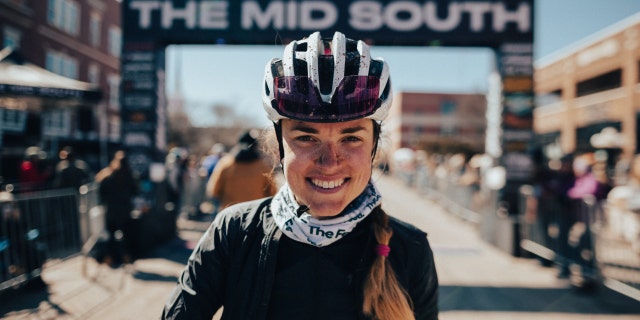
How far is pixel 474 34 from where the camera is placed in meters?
7.90

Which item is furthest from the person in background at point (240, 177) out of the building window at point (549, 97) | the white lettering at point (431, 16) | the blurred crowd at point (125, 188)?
the building window at point (549, 97)

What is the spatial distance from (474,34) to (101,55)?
28.2 meters

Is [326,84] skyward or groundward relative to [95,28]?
groundward

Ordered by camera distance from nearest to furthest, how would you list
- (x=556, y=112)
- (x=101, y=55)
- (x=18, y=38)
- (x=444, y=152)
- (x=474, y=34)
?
(x=474, y=34) → (x=18, y=38) → (x=101, y=55) → (x=556, y=112) → (x=444, y=152)

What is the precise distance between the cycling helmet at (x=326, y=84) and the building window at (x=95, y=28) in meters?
30.7

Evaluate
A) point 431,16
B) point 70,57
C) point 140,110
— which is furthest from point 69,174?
point 70,57

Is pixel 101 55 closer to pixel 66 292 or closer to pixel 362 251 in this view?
pixel 66 292

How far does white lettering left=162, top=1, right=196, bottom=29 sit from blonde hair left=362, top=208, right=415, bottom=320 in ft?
24.5

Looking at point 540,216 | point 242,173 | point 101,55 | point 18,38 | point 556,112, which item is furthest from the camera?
point 556,112

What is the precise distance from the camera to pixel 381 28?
786 cm

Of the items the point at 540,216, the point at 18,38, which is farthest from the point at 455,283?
the point at 18,38

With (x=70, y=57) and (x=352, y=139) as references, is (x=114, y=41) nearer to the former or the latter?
(x=70, y=57)

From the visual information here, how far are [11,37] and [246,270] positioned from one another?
77.1 feet

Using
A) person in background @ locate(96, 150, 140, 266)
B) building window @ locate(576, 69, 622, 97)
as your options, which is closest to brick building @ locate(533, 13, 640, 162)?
building window @ locate(576, 69, 622, 97)
